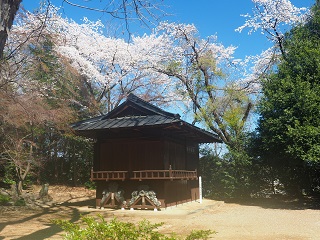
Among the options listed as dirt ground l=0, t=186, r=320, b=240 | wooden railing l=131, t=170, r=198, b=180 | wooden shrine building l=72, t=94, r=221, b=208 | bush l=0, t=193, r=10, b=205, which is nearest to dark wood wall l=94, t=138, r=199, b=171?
wooden shrine building l=72, t=94, r=221, b=208

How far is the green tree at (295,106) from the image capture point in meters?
12.5

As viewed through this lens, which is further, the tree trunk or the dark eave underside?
the dark eave underside

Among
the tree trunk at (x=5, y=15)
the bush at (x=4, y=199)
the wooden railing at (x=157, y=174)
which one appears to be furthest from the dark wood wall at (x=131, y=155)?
the tree trunk at (x=5, y=15)

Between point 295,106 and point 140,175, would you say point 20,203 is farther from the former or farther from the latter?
point 295,106

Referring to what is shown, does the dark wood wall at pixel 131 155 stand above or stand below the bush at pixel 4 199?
above

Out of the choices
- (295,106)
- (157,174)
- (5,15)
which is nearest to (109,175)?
(157,174)

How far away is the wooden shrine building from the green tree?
332 centimetres

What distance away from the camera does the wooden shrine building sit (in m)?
12.5

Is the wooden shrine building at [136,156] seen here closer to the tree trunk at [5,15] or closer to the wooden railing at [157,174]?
the wooden railing at [157,174]

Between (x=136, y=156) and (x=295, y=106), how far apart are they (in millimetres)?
7107

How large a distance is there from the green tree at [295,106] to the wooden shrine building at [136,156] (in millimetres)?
3322

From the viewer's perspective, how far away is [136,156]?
13.2 m

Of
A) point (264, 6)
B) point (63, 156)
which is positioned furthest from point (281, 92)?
point (63, 156)

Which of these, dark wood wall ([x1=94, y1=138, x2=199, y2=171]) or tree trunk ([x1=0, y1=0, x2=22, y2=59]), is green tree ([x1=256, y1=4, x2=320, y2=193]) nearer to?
dark wood wall ([x1=94, y1=138, x2=199, y2=171])
